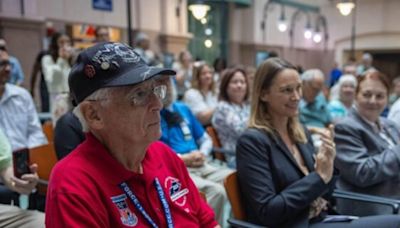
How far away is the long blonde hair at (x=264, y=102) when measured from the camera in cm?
195

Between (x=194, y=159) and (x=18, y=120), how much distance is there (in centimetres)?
126

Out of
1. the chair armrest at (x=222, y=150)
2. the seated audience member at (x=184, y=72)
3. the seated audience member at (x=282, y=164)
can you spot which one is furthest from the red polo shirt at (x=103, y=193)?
the seated audience member at (x=184, y=72)

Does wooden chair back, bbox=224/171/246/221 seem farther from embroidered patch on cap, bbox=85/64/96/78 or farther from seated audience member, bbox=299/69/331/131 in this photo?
seated audience member, bbox=299/69/331/131

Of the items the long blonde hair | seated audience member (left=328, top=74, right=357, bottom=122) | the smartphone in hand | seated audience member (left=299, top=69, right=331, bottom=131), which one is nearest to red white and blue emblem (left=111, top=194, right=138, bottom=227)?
the smartphone in hand

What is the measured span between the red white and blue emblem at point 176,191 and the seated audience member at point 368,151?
1.16m

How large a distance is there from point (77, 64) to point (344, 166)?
1573 mm

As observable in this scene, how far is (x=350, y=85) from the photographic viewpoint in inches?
164

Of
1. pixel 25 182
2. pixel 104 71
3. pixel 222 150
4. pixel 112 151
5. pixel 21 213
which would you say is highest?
pixel 104 71

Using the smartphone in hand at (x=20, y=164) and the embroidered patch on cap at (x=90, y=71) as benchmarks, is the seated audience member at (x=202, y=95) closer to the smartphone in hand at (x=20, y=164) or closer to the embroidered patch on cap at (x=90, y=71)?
the smartphone in hand at (x=20, y=164)

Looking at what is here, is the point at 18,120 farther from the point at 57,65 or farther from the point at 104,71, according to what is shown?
the point at 104,71

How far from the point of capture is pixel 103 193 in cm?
108

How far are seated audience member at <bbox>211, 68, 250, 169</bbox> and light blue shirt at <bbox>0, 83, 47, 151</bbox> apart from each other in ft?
4.61

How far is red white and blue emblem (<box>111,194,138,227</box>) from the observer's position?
109 centimetres

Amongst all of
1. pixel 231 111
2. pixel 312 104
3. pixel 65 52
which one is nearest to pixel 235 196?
pixel 231 111
